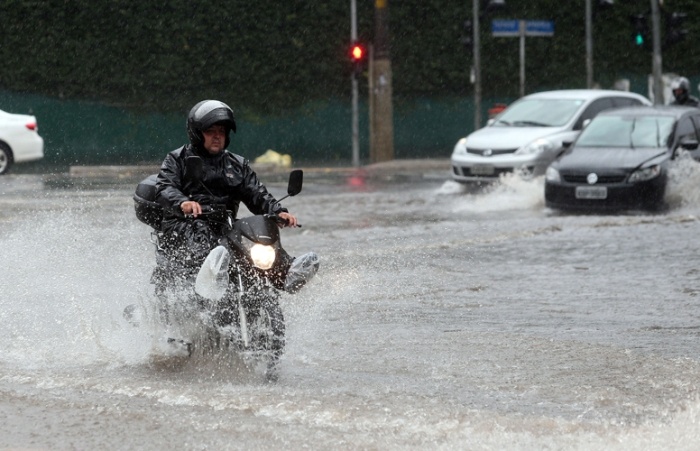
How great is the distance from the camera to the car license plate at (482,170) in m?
21.6

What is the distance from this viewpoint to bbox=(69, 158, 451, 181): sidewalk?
88.4 ft

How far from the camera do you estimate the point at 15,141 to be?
26.8 metres

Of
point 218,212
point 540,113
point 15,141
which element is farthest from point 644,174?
point 15,141

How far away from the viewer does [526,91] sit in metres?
36.1

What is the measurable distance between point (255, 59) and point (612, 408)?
27520 mm

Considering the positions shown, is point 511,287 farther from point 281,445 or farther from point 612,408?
point 281,445

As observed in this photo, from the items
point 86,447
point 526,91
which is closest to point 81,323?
point 86,447

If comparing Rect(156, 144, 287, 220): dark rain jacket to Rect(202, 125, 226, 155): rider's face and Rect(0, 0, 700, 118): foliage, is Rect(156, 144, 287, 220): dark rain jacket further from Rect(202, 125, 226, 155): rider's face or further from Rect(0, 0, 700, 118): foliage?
Rect(0, 0, 700, 118): foliage

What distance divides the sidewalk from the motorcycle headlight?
18.7 metres

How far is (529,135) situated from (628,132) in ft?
7.79

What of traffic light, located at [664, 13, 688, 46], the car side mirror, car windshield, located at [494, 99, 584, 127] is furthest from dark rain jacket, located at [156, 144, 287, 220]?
traffic light, located at [664, 13, 688, 46]

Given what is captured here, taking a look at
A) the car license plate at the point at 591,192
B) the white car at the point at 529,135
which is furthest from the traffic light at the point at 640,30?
the car license plate at the point at 591,192

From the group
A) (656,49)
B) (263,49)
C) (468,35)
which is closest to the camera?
(656,49)

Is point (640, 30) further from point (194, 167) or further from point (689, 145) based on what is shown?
point (194, 167)
